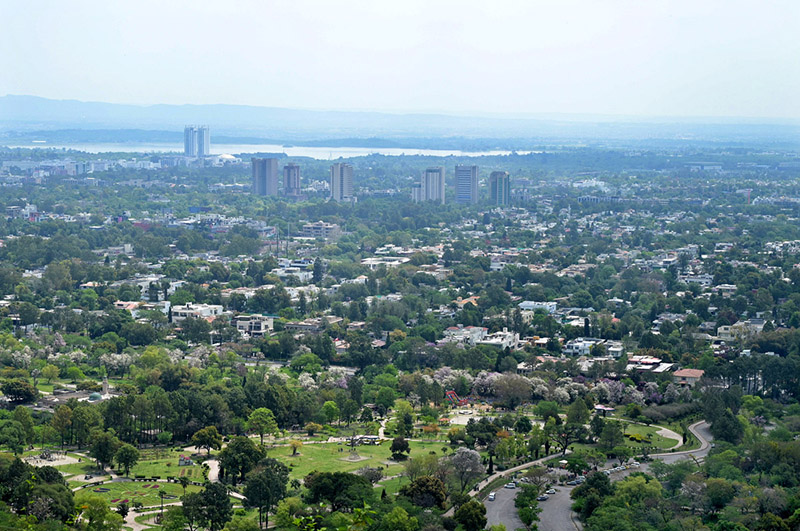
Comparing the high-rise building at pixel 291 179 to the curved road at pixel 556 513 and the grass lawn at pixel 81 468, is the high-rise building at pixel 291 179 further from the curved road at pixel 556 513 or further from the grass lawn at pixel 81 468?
the curved road at pixel 556 513

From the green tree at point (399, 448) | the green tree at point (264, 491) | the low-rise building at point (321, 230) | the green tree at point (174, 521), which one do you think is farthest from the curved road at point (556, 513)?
the low-rise building at point (321, 230)

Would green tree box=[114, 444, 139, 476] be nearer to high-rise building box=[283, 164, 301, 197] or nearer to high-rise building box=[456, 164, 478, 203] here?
high-rise building box=[456, 164, 478, 203]

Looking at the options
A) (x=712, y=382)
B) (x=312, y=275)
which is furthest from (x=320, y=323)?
(x=712, y=382)

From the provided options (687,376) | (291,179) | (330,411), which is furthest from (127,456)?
(291,179)

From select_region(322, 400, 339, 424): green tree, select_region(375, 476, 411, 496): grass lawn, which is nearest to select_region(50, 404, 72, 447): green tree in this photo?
select_region(322, 400, 339, 424): green tree

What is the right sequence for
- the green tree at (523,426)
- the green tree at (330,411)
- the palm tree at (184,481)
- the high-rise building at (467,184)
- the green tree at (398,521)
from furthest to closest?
1. the high-rise building at (467,184)
2. the green tree at (330,411)
3. the green tree at (523,426)
4. the palm tree at (184,481)
5. the green tree at (398,521)

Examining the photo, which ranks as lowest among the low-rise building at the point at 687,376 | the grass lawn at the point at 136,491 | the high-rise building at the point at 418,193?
the grass lawn at the point at 136,491

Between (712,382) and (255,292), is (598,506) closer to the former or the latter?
(712,382)
